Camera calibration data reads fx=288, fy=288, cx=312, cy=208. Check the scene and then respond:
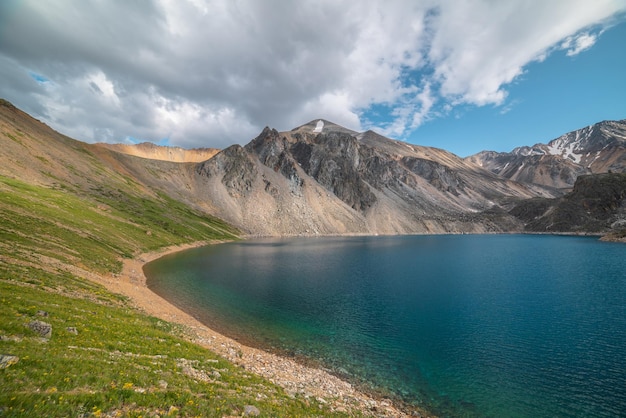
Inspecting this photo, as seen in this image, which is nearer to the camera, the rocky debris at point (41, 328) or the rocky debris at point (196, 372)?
the rocky debris at point (41, 328)

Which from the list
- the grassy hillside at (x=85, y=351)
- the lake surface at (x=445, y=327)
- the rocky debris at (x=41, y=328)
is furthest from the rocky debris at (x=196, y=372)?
the lake surface at (x=445, y=327)

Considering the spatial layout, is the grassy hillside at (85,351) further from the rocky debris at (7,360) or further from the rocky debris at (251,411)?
the rocky debris at (251,411)

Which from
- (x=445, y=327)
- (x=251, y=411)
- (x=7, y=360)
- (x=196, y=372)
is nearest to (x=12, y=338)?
(x=7, y=360)

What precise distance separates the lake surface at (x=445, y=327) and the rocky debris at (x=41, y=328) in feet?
68.2

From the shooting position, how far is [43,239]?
4597 centimetres

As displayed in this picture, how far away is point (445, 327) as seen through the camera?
38344 mm

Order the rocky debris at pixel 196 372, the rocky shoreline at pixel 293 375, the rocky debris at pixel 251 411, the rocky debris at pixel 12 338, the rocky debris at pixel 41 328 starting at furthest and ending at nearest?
the rocky shoreline at pixel 293 375 < the rocky debris at pixel 196 372 < the rocky debris at pixel 41 328 < the rocky debris at pixel 251 411 < the rocky debris at pixel 12 338

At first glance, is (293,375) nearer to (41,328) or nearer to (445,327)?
(41,328)

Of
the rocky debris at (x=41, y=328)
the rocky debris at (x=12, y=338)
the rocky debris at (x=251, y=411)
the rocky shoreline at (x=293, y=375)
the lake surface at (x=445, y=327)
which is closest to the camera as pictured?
the rocky debris at (x=12, y=338)

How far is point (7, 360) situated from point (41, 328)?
5.67 metres

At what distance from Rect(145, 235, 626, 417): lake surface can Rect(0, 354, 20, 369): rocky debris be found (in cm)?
2341

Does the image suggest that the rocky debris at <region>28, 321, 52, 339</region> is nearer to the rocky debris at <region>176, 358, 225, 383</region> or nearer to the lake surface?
the rocky debris at <region>176, 358, 225, 383</region>

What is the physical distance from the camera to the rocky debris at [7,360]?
1131 centimetres

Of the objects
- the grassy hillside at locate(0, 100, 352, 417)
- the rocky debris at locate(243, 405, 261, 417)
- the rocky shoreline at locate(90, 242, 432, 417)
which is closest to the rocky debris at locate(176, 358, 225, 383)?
the grassy hillside at locate(0, 100, 352, 417)
